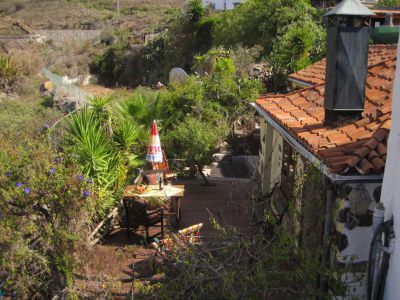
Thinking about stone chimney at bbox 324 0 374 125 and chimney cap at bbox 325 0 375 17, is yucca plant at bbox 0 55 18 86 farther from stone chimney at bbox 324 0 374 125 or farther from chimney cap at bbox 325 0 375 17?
stone chimney at bbox 324 0 374 125

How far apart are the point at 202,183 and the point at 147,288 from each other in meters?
6.51

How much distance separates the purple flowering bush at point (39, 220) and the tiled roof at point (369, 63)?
5413 mm

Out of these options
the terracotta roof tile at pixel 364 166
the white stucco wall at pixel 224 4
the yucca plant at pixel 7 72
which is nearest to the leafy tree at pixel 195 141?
the terracotta roof tile at pixel 364 166

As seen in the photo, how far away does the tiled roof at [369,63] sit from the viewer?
→ 7.88m

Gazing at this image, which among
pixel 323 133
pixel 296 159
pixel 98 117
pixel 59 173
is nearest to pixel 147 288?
pixel 59 173

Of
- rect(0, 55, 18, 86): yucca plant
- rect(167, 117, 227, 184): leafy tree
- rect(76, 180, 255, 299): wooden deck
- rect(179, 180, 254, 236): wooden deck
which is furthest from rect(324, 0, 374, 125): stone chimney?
rect(0, 55, 18, 86): yucca plant

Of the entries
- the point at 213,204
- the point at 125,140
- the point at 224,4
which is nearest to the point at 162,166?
the point at 125,140

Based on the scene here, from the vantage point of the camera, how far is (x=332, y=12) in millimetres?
5766

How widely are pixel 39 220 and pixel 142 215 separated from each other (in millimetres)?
2520

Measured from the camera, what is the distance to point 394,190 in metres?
3.94

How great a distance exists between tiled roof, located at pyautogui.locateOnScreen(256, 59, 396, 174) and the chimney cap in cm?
110

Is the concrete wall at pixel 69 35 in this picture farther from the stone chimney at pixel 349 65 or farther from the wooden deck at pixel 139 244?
the stone chimney at pixel 349 65

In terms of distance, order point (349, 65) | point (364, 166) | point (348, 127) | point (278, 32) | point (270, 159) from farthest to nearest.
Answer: point (278, 32) → point (270, 159) → point (349, 65) → point (348, 127) → point (364, 166)

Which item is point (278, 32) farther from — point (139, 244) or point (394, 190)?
point (394, 190)
